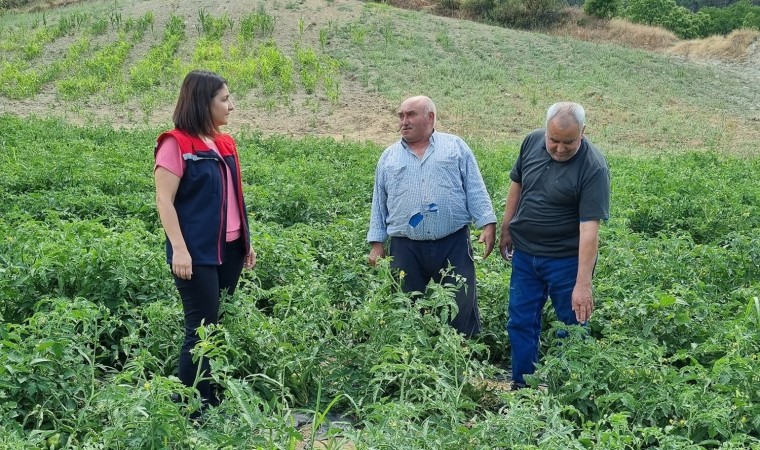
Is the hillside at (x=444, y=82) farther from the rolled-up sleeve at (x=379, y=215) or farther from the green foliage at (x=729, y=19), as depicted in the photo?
the green foliage at (x=729, y=19)

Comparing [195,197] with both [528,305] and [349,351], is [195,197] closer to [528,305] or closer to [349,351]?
[349,351]

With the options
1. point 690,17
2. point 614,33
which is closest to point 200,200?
point 614,33

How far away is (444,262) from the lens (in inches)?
190

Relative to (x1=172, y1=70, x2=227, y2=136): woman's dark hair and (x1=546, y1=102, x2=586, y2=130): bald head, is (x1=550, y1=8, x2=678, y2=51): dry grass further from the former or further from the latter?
(x1=172, y1=70, x2=227, y2=136): woman's dark hair

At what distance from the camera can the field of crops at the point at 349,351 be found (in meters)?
3.26

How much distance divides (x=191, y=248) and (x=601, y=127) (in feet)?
58.0

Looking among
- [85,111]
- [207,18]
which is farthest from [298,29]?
[85,111]

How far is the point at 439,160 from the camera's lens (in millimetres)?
4680

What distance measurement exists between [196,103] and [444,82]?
2081 cm

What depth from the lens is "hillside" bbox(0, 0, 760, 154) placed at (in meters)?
19.5

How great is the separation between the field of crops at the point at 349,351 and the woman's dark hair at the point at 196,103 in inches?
37.7

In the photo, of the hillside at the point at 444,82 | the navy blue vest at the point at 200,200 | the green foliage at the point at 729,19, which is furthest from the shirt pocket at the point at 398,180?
the green foliage at the point at 729,19

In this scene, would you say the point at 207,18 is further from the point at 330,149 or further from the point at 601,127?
the point at 330,149

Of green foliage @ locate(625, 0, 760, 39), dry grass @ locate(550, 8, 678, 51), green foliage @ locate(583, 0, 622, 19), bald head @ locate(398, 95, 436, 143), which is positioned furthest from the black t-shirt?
green foliage @ locate(625, 0, 760, 39)
